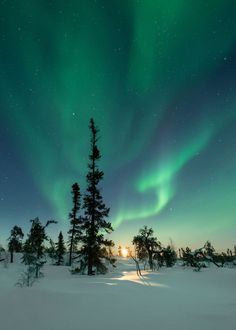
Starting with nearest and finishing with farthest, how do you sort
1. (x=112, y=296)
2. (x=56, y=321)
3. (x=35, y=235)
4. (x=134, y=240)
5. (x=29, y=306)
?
(x=56, y=321), (x=29, y=306), (x=112, y=296), (x=35, y=235), (x=134, y=240)

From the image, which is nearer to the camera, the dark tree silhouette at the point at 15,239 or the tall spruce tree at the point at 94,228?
the tall spruce tree at the point at 94,228

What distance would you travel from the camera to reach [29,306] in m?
5.68

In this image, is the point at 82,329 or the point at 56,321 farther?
the point at 56,321

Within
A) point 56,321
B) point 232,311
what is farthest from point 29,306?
point 232,311

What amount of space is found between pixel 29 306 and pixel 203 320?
411 cm

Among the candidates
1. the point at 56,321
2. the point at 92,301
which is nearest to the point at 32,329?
the point at 56,321

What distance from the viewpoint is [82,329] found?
A: 14.3 ft

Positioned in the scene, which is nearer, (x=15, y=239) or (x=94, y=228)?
(x=94, y=228)

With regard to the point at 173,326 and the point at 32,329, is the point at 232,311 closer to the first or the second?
the point at 173,326

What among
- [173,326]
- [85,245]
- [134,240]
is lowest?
[173,326]

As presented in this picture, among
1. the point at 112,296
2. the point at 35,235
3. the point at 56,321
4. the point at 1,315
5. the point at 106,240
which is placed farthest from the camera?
the point at 106,240

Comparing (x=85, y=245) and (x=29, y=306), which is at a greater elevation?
(x=85, y=245)

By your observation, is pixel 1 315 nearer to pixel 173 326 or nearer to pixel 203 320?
pixel 173 326

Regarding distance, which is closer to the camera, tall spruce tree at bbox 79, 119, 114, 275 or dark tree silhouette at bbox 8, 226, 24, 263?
tall spruce tree at bbox 79, 119, 114, 275
